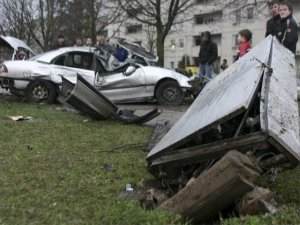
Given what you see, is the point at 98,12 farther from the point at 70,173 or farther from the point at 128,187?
the point at 128,187

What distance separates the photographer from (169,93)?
13234mm

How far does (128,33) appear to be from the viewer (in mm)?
72938

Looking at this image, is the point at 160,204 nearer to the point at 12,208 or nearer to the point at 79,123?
the point at 12,208

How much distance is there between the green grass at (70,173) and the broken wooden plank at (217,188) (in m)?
0.14

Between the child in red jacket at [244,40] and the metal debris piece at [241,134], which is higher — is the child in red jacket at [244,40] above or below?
above

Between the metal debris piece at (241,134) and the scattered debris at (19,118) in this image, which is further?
the scattered debris at (19,118)

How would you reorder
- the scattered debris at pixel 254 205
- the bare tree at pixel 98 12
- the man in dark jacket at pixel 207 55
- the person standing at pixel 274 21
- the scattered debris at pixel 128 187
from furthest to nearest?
the bare tree at pixel 98 12 < the man in dark jacket at pixel 207 55 < the person standing at pixel 274 21 < the scattered debris at pixel 128 187 < the scattered debris at pixel 254 205

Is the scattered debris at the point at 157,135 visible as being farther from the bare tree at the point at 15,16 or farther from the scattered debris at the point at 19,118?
the bare tree at the point at 15,16

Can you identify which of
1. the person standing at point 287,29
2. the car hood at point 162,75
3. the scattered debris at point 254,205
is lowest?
the scattered debris at point 254,205

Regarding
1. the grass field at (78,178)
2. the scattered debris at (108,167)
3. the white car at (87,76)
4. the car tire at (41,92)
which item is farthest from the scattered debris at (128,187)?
the car tire at (41,92)

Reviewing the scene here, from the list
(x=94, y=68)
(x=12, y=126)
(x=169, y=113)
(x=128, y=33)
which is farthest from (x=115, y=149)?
(x=128, y=33)

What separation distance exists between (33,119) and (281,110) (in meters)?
6.06

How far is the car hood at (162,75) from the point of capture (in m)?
13.0

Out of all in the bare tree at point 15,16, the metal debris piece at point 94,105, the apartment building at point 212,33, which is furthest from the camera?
the apartment building at point 212,33
